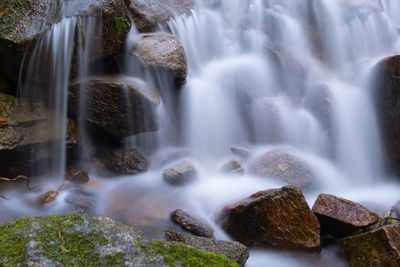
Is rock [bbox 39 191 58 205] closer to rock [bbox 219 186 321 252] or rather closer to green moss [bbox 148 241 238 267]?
rock [bbox 219 186 321 252]

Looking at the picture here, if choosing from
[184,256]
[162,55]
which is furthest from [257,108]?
[184,256]

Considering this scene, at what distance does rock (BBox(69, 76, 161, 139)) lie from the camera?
4746mm

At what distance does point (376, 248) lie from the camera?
273 cm

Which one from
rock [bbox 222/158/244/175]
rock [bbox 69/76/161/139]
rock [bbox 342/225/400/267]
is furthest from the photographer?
rock [bbox 222/158/244/175]

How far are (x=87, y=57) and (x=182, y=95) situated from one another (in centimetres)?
213

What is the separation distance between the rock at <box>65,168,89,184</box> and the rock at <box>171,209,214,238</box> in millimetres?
1799

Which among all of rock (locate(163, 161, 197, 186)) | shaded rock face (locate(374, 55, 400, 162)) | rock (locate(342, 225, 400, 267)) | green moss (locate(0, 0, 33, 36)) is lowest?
rock (locate(342, 225, 400, 267))

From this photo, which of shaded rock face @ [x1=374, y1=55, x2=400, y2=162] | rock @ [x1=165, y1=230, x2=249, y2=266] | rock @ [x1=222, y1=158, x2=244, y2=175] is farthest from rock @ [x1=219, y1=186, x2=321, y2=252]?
shaded rock face @ [x1=374, y1=55, x2=400, y2=162]

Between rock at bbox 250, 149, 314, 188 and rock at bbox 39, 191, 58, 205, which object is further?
rock at bbox 250, 149, 314, 188

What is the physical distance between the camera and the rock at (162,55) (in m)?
5.46

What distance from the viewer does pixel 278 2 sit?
10.1m

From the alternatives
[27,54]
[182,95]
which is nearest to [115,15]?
[27,54]

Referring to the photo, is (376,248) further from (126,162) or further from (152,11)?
(152,11)

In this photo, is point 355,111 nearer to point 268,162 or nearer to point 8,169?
point 268,162
